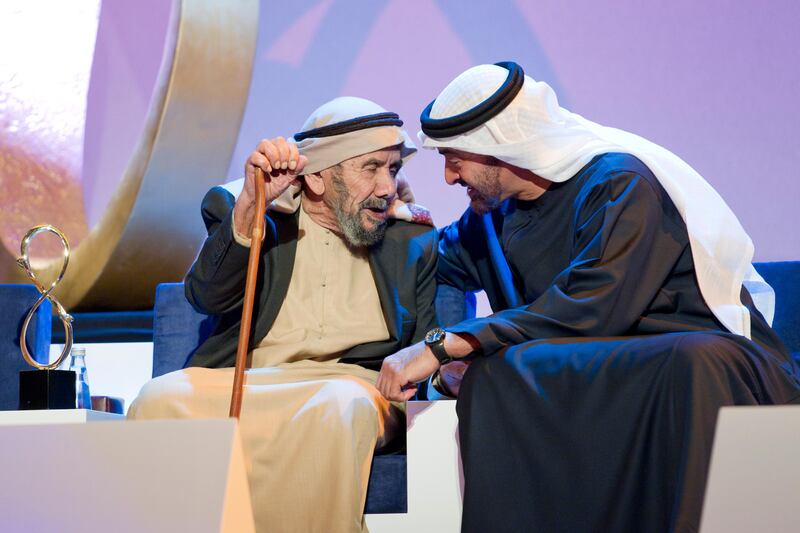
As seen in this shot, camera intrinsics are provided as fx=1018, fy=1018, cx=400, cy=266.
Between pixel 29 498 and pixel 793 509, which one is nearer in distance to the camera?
pixel 793 509

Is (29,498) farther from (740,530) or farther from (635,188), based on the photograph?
(635,188)

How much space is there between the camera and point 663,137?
4.62 metres

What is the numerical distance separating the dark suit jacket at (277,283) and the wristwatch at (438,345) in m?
0.63

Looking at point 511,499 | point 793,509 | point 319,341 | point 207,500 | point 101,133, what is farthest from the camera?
point 101,133

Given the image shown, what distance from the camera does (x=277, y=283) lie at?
3.54 metres

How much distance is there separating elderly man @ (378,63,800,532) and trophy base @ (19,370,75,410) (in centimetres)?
105

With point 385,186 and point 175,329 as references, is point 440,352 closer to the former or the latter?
point 385,186

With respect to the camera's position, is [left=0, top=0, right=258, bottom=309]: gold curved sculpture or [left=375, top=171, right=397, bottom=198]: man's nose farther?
[left=0, top=0, right=258, bottom=309]: gold curved sculpture

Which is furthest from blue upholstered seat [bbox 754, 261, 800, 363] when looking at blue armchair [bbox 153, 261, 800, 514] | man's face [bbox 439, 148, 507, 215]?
man's face [bbox 439, 148, 507, 215]

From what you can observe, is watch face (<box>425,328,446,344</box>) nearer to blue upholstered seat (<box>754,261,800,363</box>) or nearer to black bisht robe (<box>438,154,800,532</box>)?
black bisht robe (<box>438,154,800,532</box>)

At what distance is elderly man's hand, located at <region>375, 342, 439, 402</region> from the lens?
2.84 meters

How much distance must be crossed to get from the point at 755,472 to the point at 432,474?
164 centimetres

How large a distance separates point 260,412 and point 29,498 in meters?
1.49

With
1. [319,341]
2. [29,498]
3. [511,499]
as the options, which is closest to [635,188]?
[511,499]
